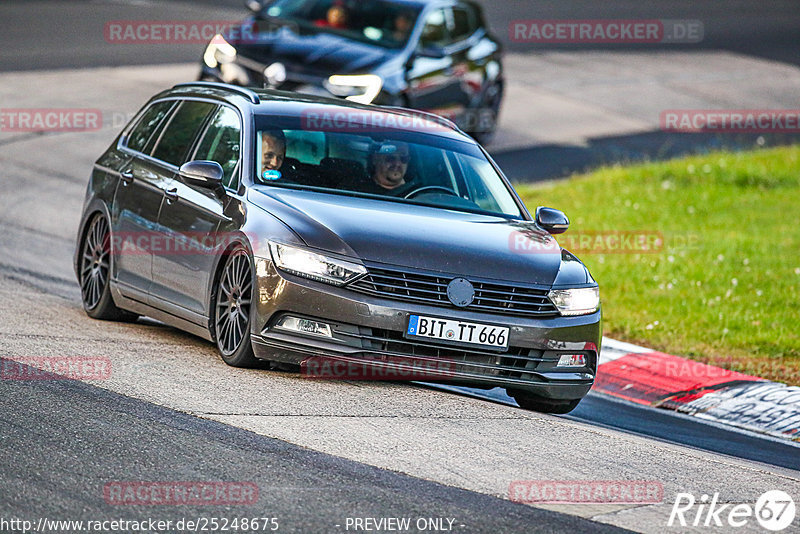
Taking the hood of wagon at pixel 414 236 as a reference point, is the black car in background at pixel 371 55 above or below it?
below

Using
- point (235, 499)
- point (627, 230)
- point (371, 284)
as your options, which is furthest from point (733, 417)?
point (627, 230)

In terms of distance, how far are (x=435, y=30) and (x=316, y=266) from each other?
11579mm

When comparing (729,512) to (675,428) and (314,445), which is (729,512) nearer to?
(314,445)

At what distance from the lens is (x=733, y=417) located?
32.4 ft

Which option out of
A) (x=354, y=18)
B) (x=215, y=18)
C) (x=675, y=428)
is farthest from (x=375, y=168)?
(x=215, y=18)

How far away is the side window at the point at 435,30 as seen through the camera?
1866cm

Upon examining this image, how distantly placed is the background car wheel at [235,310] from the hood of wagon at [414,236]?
1.22 ft

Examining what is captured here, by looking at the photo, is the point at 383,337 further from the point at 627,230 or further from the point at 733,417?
the point at 627,230

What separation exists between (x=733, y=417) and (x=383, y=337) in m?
3.15

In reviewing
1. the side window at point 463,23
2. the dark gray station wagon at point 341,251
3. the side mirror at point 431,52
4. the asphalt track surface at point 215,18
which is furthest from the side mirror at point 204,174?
the asphalt track surface at point 215,18

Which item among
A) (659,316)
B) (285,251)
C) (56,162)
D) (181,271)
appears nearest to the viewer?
(285,251)

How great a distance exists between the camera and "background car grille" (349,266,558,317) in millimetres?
7879

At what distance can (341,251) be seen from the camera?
7926mm

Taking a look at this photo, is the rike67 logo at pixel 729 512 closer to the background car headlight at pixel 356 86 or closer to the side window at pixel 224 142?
the side window at pixel 224 142
